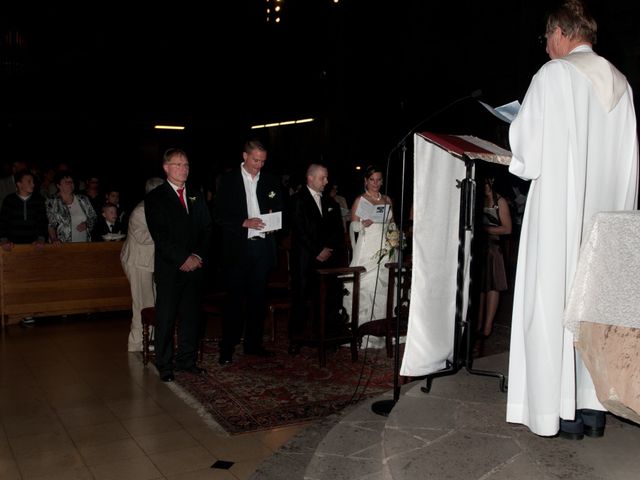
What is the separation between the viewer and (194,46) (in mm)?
13820

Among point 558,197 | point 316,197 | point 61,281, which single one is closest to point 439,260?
point 558,197

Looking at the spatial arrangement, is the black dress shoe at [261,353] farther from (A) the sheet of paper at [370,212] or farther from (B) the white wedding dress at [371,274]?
(A) the sheet of paper at [370,212]

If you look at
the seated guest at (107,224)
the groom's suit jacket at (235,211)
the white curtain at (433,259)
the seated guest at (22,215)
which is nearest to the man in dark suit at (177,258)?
the groom's suit jacket at (235,211)

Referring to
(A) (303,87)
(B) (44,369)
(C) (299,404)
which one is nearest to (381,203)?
(C) (299,404)

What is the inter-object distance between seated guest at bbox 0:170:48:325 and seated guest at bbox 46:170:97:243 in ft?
0.95

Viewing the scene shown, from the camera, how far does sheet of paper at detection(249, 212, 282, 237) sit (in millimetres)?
5707

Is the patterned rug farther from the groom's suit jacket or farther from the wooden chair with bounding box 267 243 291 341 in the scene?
the groom's suit jacket

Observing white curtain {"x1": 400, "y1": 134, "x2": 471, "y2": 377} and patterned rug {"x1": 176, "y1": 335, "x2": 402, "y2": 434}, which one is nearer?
white curtain {"x1": 400, "y1": 134, "x2": 471, "y2": 377}

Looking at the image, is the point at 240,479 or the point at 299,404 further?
the point at 299,404

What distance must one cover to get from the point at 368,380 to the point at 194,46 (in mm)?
10097

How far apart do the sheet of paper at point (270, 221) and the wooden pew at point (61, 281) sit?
9.30 feet

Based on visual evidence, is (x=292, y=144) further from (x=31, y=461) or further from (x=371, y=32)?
(x=31, y=461)

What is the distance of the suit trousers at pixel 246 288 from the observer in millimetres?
5770

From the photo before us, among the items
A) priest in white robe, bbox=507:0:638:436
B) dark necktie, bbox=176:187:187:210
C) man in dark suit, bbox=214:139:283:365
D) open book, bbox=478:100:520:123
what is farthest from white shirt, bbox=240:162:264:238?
priest in white robe, bbox=507:0:638:436
